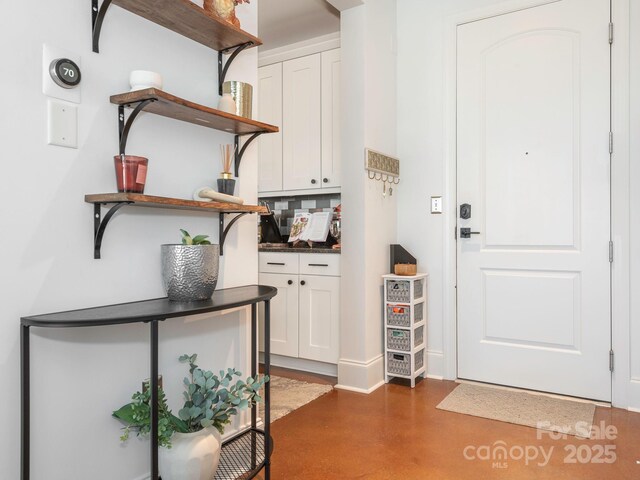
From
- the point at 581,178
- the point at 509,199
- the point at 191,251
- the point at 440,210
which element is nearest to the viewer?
the point at 191,251

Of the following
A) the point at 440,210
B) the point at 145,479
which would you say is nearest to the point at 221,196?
the point at 145,479

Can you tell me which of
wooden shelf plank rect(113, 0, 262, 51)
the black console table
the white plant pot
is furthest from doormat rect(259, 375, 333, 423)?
wooden shelf plank rect(113, 0, 262, 51)

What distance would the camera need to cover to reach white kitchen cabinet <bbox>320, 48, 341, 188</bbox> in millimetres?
3387

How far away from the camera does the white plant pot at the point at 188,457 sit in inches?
Answer: 58.6

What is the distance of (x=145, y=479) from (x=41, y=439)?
465 millimetres

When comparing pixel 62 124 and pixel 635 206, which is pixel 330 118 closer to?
pixel 635 206

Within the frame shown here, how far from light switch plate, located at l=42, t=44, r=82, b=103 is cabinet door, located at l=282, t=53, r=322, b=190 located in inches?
Answer: 87.7

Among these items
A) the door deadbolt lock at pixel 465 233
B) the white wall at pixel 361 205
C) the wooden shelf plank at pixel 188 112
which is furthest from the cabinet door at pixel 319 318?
the wooden shelf plank at pixel 188 112

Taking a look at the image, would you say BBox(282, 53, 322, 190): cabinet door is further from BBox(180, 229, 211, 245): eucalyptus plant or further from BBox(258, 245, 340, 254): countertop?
BBox(180, 229, 211, 245): eucalyptus plant

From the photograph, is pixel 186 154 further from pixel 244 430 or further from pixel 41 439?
pixel 244 430

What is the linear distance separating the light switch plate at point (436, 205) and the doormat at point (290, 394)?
1.35 m

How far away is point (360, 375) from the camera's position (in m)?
2.92

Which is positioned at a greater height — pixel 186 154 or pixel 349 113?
pixel 349 113

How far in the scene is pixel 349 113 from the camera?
297cm
